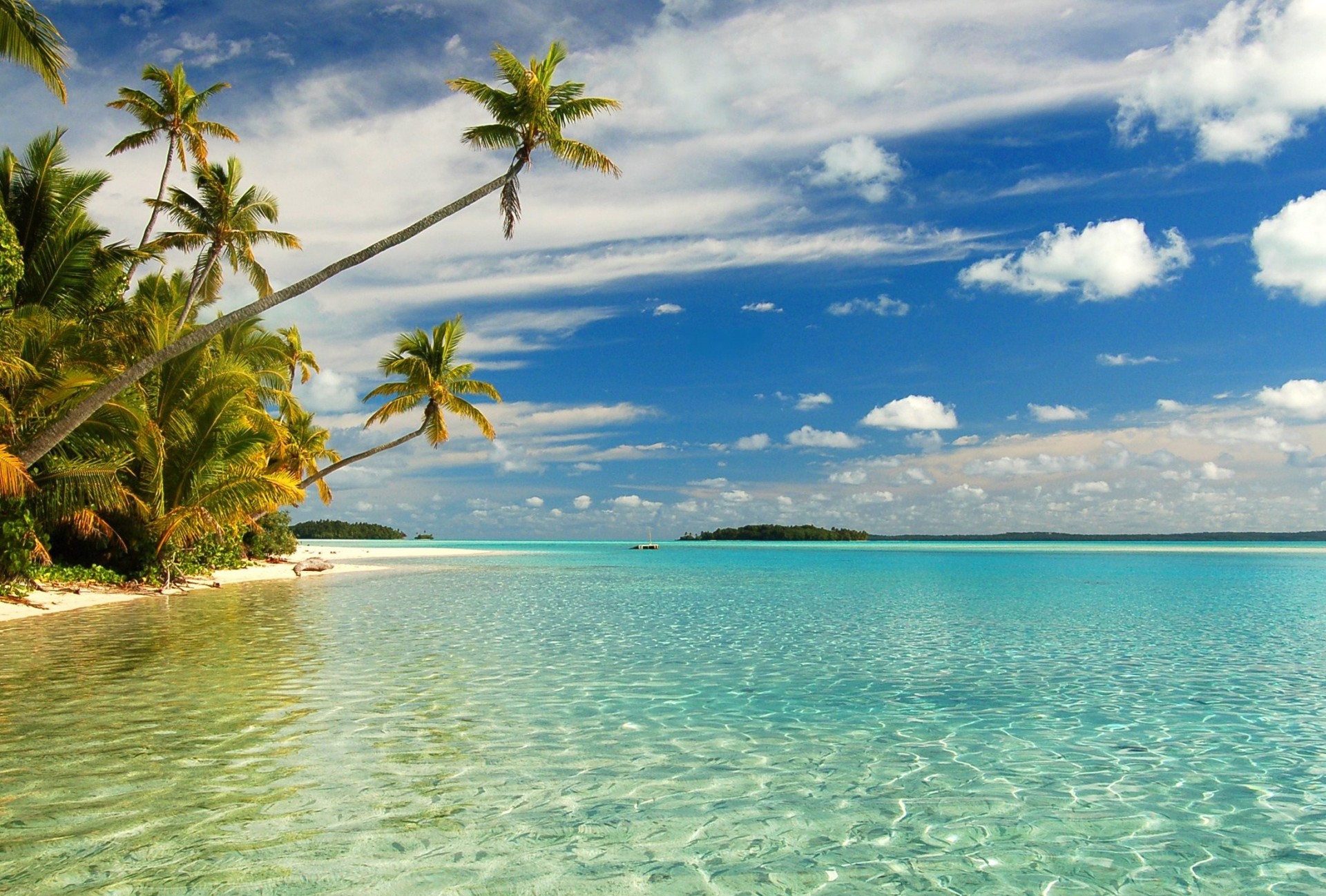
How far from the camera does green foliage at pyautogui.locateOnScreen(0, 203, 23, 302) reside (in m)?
15.2

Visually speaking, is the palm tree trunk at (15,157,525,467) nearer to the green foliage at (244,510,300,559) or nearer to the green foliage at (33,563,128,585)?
the green foliage at (33,563,128,585)

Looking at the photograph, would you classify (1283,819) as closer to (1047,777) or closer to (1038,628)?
(1047,777)

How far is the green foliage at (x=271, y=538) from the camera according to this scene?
122 ft

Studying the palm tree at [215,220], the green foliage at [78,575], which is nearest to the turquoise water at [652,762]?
the green foliage at [78,575]

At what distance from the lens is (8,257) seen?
15391 mm

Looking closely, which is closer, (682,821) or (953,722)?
(682,821)

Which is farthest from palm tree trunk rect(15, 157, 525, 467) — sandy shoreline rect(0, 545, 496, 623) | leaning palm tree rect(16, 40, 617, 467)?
sandy shoreline rect(0, 545, 496, 623)

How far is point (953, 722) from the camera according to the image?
7.96 metres

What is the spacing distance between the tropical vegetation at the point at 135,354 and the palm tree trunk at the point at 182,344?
0.04 metres

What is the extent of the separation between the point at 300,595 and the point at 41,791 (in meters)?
18.0

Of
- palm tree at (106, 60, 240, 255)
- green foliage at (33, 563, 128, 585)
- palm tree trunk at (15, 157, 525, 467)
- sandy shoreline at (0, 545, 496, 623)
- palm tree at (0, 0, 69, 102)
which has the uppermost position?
palm tree at (106, 60, 240, 255)

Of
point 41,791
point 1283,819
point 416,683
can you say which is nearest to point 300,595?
point 416,683

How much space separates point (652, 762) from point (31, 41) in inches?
549

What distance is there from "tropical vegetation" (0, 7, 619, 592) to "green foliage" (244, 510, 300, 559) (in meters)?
10.3
